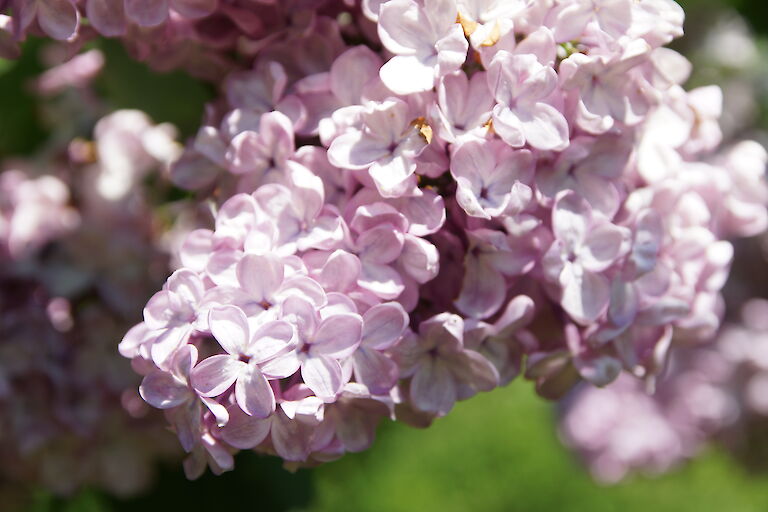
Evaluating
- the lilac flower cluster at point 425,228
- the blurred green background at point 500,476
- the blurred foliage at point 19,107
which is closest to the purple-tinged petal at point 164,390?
the lilac flower cluster at point 425,228

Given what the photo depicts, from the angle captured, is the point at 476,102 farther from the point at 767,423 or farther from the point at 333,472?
the point at 333,472

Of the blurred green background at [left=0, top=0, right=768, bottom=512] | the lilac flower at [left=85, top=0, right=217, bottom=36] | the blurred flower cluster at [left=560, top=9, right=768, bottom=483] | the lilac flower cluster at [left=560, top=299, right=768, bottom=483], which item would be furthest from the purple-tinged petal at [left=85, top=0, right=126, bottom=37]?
the blurred green background at [left=0, top=0, right=768, bottom=512]

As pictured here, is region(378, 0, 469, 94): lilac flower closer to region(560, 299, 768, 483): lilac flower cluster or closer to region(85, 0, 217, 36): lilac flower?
region(85, 0, 217, 36): lilac flower

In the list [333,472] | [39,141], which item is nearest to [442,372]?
[39,141]

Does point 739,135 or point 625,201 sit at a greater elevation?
point 625,201

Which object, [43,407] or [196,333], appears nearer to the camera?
[196,333]

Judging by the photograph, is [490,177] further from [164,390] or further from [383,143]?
[164,390]
